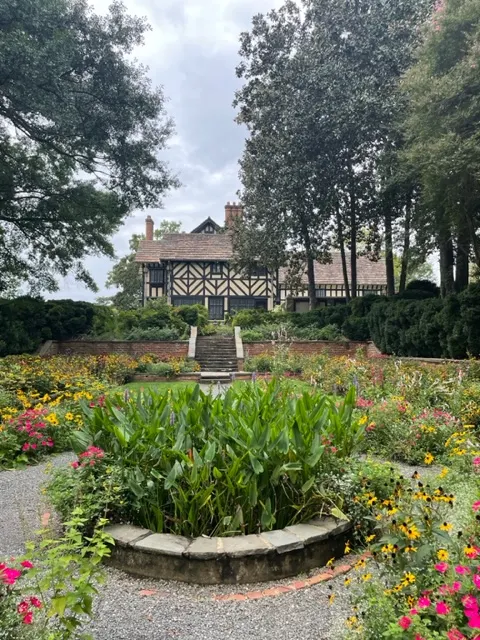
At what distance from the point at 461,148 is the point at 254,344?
9.91m

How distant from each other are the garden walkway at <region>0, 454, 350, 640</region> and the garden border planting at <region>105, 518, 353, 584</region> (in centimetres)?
5

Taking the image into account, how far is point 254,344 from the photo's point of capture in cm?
1723

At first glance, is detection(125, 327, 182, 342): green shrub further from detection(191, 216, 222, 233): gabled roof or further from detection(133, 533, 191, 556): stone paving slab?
detection(191, 216, 222, 233): gabled roof

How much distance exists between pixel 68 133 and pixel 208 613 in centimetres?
1343

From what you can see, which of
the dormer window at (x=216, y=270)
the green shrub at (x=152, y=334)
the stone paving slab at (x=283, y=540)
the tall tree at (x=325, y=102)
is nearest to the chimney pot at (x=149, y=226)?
the dormer window at (x=216, y=270)

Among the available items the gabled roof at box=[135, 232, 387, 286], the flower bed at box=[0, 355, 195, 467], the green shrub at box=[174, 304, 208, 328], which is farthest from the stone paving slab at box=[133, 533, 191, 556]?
the gabled roof at box=[135, 232, 387, 286]

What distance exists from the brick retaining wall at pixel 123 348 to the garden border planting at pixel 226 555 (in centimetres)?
1383

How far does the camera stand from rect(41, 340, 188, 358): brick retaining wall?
655 inches

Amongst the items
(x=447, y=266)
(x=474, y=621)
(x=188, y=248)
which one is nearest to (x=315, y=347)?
(x=447, y=266)

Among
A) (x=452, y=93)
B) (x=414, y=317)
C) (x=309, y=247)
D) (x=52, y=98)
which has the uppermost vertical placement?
(x=52, y=98)

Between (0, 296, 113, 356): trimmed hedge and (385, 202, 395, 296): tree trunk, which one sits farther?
(385, 202, 395, 296): tree trunk

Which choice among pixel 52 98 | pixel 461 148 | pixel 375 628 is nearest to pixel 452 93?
pixel 461 148

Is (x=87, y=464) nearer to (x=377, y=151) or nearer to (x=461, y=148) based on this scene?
(x=461, y=148)

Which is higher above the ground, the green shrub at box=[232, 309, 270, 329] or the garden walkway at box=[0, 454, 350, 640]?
the green shrub at box=[232, 309, 270, 329]
